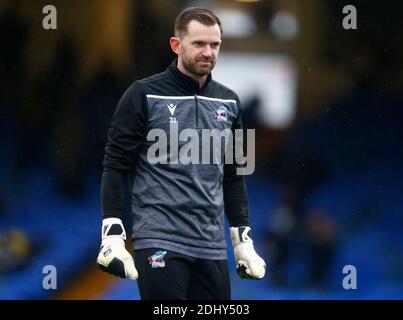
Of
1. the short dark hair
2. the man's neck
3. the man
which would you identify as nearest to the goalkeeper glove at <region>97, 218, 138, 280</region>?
the man

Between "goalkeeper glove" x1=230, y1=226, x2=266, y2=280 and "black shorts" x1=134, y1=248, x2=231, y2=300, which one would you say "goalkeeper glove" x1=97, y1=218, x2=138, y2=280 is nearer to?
"black shorts" x1=134, y1=248, x2=231, y2=300

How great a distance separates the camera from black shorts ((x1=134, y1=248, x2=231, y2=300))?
389cm

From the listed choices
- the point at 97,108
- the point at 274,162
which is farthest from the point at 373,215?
the point at 97,108

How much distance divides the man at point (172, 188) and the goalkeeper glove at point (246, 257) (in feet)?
0.53

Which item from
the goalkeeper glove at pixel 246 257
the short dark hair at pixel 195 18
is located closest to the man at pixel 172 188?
the short dark hair at pixel 195 18

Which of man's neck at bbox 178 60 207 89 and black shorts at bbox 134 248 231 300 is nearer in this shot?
black shorts at bbox 134 248 231 300

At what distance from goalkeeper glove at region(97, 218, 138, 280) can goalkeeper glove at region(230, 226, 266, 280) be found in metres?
0.58

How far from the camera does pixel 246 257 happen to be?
4.24 metres

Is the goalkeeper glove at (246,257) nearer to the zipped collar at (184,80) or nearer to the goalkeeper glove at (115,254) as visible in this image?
the goalkeeper glove at (115,254)

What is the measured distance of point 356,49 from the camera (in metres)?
6.89

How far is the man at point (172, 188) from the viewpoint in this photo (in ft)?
12.8

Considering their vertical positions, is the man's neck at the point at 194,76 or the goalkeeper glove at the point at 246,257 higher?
the man's neck at the point at 194,76

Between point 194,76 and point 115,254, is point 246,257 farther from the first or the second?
point 194,76

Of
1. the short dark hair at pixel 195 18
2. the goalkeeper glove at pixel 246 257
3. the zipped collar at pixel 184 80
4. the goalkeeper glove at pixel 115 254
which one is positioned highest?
the short dark hair at pixel 195 18
